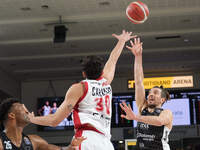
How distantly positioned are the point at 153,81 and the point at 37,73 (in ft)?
14.6

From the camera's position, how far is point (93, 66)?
3861 millimetres

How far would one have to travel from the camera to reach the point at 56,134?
55.5 ft

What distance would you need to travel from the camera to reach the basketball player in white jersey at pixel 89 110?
148 inches

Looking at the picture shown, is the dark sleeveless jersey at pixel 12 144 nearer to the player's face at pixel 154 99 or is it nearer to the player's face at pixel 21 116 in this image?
the player's face at pixel 21 116

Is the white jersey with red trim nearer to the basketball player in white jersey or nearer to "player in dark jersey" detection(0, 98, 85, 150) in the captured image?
the basketball player in white jersey

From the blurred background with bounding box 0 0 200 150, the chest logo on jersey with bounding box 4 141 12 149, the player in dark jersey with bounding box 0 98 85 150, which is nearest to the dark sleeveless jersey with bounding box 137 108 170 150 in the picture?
the player in dark jersey with bounding box 0 98 85 150

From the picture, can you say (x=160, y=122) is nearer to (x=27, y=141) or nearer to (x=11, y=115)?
(x=27, y=141)

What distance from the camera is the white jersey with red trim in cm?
379

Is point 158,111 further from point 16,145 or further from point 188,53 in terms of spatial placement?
point 188,53

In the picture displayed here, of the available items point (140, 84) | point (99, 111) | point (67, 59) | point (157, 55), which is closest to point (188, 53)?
point (157, 55)

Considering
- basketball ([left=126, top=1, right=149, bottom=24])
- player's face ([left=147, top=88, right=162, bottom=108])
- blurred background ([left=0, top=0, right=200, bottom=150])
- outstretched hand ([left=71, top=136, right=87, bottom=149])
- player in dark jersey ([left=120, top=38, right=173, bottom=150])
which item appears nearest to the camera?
outstretched hand ([left=71, top=136, right=87, bottom=149])

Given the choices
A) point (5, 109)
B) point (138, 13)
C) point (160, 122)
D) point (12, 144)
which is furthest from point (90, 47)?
point (12, 144)

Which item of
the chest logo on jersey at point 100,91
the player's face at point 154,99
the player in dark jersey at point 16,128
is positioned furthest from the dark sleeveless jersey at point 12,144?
the player's face at point 154,99

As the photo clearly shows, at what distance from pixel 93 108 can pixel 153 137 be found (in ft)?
5.24
